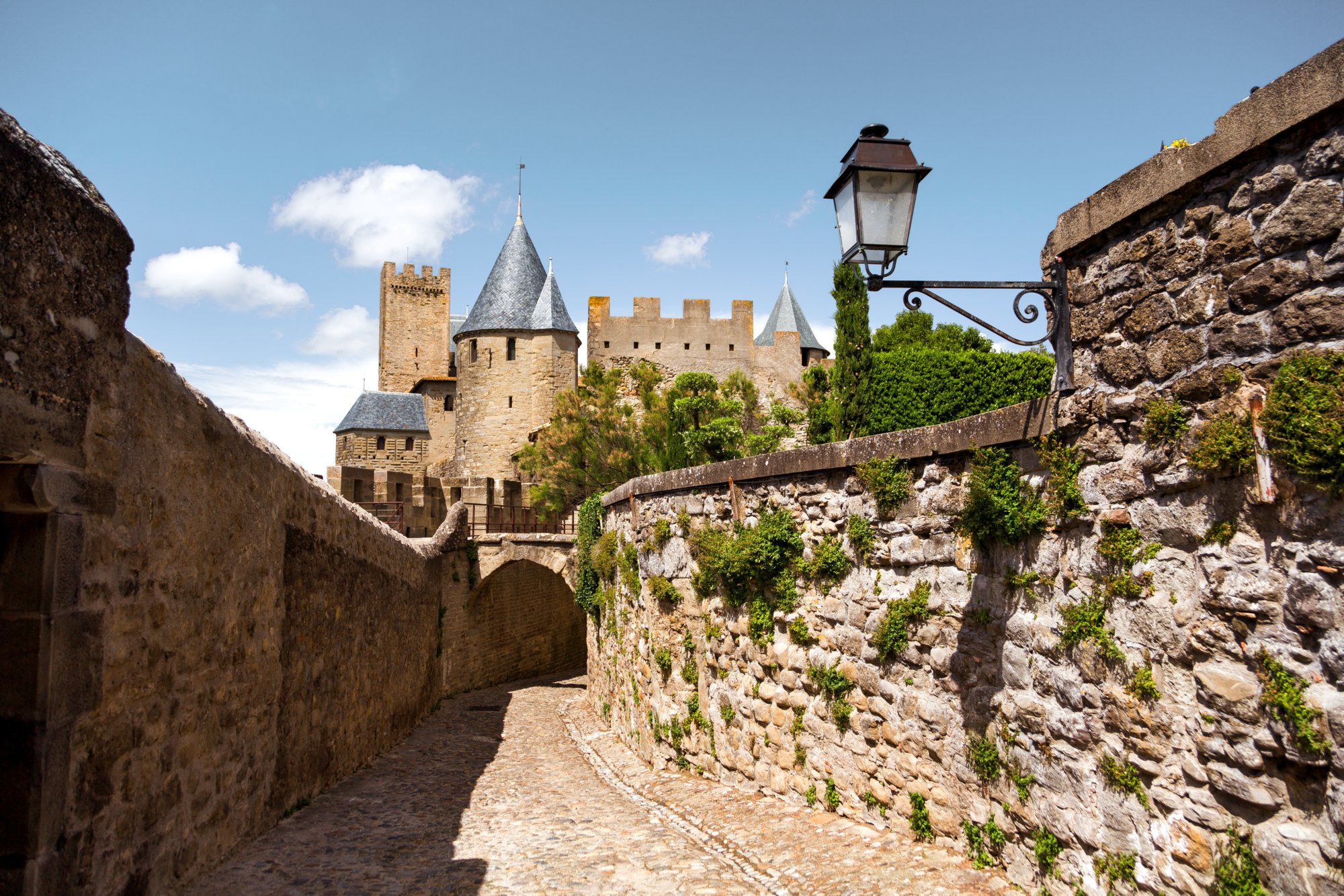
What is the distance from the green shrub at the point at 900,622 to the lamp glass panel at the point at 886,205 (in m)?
2.03

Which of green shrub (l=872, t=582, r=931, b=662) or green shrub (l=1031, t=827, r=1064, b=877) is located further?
green shrub (l=872, t=582, r=931, b=662)

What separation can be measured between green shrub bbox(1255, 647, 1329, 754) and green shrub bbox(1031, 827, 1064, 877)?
140 centimetres

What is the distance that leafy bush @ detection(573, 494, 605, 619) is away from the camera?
12258mm

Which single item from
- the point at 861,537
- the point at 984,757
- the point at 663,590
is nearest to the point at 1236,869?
the point at 984,757

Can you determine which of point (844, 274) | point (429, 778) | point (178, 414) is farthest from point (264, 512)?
point (844, 274)

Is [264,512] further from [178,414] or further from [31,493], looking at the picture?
[31,493]

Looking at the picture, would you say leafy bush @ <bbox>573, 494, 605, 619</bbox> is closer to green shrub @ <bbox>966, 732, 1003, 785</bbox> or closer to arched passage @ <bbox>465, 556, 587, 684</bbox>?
arched passage @ <bbox>465, 556, 587, 684</bbox>

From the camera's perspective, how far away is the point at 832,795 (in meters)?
5.84

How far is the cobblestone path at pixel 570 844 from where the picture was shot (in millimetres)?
4910

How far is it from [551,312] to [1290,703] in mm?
31151

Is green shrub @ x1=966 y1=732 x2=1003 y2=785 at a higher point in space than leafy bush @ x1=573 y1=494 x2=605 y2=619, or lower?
lower

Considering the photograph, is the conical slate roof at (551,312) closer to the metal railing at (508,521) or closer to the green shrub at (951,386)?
the metal railing at (508,521)

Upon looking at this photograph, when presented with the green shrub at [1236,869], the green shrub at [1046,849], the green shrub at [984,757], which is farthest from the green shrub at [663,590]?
the green shrub at [1236,869]

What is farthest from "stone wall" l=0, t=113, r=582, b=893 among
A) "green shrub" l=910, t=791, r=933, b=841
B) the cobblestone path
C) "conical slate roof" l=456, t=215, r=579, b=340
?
"conical slate roof" l=456, t=215, r=579, b=340
